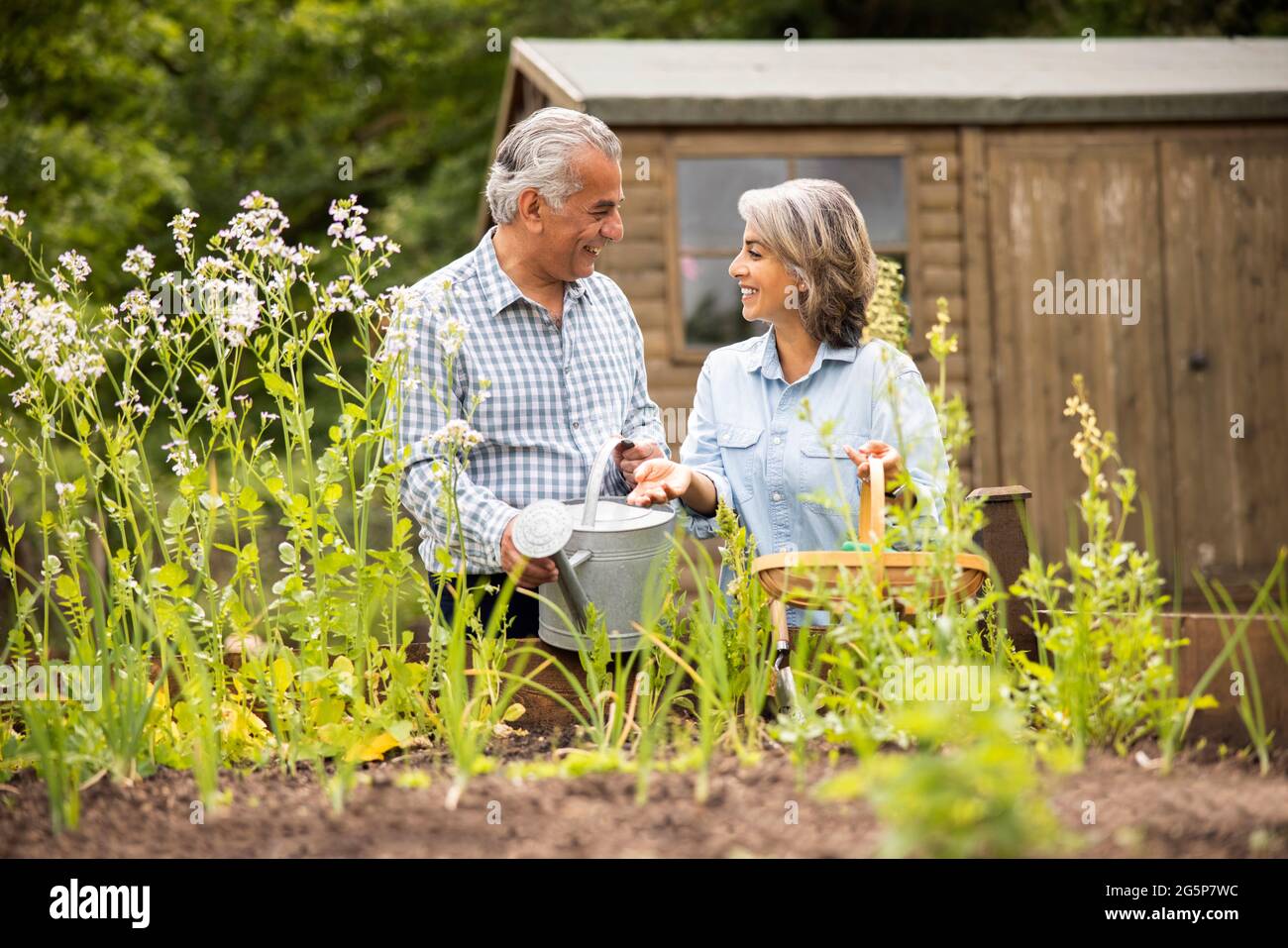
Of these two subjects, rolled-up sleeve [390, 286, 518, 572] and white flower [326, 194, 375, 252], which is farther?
rolled-up sleeve [390, 286, 518, 572]

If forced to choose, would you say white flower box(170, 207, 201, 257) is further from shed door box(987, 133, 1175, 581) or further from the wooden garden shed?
shed door box(987, 133, 1175, 581)

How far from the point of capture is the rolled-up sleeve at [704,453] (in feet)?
8.88

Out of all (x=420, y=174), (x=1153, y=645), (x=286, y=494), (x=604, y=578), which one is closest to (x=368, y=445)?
(x=286, y=494)

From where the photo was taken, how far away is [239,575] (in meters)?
2.16

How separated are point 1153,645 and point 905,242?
6.40 metres

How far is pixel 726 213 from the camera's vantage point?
7656 mm

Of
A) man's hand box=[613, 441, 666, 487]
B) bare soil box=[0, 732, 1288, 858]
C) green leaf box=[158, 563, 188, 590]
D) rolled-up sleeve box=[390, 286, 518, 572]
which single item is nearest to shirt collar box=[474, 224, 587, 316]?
rolled-up sleeve box=[390, 286, 518, 572]

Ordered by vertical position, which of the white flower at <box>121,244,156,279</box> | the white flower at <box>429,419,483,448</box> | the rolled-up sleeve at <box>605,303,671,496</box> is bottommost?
the white flower at <box>429,419,483,448</box>

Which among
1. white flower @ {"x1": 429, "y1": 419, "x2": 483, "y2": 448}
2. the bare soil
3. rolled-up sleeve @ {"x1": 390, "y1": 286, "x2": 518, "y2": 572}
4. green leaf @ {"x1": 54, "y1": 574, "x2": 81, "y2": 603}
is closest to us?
the bare soil

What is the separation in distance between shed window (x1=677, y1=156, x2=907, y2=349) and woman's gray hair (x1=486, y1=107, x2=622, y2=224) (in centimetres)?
495

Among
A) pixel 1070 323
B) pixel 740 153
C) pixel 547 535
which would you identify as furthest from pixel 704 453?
pixel 1070 323

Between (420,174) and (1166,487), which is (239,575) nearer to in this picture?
(1166,487)

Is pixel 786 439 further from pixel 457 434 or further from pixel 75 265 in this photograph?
pixel 75 265

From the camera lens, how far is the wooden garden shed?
7664 millimetres
